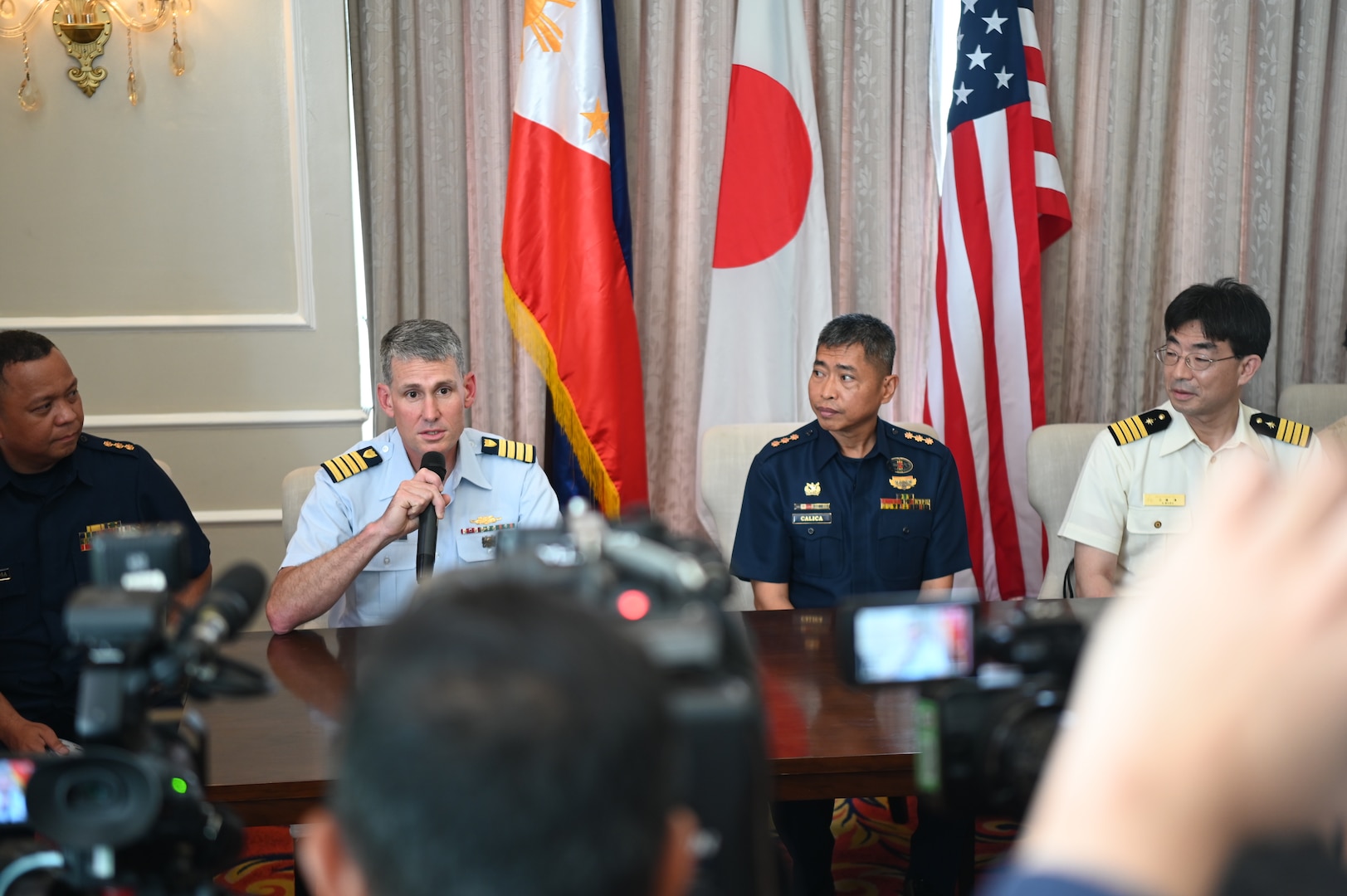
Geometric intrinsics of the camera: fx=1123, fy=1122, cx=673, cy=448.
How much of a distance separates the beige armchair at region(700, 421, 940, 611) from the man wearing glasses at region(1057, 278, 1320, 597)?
0.50 meters

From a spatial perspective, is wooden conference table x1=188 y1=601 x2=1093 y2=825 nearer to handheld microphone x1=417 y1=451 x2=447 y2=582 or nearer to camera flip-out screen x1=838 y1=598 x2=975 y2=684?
handheld microphone x1=417 y1=451 x2=447 y2=582

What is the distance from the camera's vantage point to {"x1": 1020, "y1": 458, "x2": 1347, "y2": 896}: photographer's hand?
1.00 ft

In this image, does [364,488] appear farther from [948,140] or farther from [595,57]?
[948,140]

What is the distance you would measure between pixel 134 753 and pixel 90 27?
10.4 ft

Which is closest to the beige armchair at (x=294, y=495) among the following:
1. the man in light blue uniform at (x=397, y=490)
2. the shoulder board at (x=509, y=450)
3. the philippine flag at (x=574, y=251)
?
the man in light blue uniform at (x=397, y=490)

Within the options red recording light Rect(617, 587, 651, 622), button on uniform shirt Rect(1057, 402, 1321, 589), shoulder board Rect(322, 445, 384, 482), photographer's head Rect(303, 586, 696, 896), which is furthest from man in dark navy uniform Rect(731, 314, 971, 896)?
photographer's head Rect(303, 586, 696, 896)

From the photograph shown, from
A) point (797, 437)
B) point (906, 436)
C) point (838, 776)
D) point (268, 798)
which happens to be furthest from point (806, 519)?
point (268, 798)

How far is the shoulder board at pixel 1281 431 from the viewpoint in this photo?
3.02 meters

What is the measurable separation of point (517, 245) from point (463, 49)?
2.28ft

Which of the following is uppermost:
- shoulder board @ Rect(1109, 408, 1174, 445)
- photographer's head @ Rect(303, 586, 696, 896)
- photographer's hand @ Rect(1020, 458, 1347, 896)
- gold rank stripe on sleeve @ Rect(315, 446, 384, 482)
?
photographer's hand @ Rect(1020, 458, 1347, 896)

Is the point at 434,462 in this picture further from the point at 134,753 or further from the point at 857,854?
the point at 134,753

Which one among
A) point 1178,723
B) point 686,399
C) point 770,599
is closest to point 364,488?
point 770,599

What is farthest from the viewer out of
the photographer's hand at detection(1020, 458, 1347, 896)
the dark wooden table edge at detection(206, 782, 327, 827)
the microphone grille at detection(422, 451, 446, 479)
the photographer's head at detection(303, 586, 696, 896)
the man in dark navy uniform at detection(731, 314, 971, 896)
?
the man in dark navy uniform at detection(731, 314, 971, 896)

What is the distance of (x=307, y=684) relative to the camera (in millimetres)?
2000
